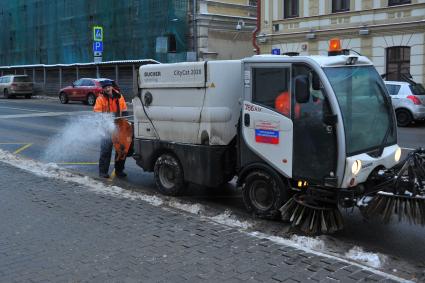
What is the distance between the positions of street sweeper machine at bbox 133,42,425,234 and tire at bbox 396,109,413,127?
12.4 metres

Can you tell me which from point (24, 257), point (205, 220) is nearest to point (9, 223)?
point (24, 257)

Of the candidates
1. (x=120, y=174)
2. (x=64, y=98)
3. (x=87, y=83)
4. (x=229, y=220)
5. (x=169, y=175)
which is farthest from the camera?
(x=64, y=98)

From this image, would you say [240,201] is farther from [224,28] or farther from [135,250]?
[224,28]

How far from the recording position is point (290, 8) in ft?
92.8

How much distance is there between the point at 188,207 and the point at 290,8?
75.6 feet

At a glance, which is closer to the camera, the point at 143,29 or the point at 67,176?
the point at 67,176

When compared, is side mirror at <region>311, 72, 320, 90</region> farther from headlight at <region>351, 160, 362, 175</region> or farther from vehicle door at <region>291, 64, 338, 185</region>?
headlight at <region>351, 160, 362, 175</region>

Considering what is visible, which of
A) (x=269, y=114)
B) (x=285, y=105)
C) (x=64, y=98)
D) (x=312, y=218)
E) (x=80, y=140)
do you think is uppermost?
(x=64, y=98)

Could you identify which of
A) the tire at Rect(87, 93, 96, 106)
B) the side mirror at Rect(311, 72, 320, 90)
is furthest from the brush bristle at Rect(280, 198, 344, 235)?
the tire at Rect(87, 93, 96, 106)

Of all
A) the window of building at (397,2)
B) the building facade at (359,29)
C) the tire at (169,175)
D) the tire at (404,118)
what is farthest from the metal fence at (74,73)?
the tire at (169,175)

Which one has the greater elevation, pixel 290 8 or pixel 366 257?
pixel 290 8

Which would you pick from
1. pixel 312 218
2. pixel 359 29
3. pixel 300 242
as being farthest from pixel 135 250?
pixel 359 29

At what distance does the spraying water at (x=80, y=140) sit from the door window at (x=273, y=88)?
347 cm

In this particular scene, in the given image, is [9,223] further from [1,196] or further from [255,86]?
[255,86]
